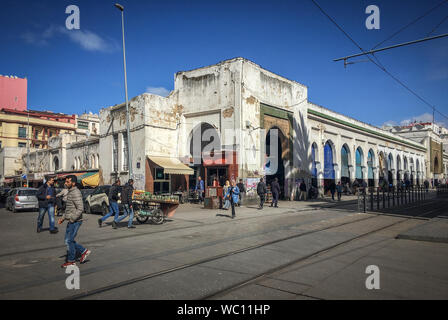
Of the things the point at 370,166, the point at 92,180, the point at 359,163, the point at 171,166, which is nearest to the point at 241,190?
the point at 171,166

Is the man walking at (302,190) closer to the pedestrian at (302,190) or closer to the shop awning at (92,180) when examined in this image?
the pedestrian at (302,190)

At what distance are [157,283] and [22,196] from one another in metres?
16.7

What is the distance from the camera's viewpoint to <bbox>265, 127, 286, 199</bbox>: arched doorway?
2491cm

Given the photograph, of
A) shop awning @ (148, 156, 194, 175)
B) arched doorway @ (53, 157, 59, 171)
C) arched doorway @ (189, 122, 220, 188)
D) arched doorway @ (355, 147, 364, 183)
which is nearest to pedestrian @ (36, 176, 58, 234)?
shop awning @ (148, 156, 194, 175)

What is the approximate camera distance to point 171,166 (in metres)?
21.7

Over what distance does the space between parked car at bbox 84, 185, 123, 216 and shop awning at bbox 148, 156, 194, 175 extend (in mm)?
5468

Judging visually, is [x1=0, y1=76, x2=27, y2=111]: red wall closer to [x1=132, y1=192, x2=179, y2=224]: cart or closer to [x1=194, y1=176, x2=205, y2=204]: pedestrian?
[x1=194, y1=176, x2=205, y2=204]: pedestrian

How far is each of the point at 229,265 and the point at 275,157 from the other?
780 inches

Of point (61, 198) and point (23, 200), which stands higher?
point (61, 198)

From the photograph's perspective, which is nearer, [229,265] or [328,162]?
[229,265]

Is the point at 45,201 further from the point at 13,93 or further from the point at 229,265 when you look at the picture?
the point at 13,93
